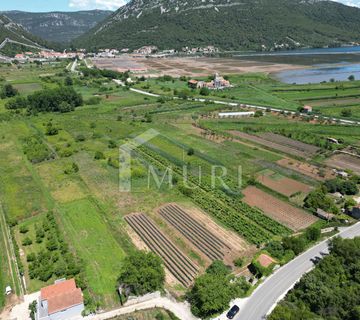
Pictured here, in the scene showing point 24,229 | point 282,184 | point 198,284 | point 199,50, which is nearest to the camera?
point 198,284

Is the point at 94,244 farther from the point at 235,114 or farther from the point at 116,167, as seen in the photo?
the point at 235,114

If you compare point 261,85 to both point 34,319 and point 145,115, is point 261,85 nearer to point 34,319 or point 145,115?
point 145,115

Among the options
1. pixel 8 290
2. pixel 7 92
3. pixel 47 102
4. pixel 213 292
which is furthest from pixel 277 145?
pixel 7 92

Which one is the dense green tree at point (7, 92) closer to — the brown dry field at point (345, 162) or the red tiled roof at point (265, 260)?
the brown dry field at point (345, 162)

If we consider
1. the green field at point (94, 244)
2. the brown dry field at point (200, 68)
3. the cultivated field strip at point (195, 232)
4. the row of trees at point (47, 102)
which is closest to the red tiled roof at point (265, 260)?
the cultivated field strip at point (195, 232)

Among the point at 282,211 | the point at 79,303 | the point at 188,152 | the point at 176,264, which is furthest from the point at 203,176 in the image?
the point at 79,303

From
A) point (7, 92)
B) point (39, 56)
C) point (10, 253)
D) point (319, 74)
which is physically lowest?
point (10, 253)
